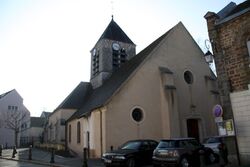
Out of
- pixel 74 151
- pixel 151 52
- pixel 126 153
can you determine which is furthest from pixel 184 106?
pixel 74 151

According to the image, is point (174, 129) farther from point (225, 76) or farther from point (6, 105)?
point (6, 105)

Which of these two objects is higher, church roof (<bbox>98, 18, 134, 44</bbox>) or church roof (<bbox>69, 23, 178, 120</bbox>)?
church roof (<bbox>98, 18, 134, 44</bbox>)

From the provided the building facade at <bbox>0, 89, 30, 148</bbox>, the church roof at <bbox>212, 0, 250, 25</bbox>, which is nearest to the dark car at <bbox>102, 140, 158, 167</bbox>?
the church roof at <bbox>212, 0, 250, 25</bbox>

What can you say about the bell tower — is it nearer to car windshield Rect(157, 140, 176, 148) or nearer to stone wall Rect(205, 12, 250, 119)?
car windshield Rect(157, 140, 176, 148)

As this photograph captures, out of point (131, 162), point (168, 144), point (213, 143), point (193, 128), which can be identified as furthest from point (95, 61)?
point (168, 144)

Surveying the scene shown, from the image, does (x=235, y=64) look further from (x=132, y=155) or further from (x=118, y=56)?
(x=118, y=56)

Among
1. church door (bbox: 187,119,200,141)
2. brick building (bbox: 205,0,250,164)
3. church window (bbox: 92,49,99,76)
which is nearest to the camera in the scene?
brick building (bbox: 205,0,250,164)

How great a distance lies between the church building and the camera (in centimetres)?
1858

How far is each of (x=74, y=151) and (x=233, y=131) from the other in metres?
17.6

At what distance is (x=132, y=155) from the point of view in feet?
42.2

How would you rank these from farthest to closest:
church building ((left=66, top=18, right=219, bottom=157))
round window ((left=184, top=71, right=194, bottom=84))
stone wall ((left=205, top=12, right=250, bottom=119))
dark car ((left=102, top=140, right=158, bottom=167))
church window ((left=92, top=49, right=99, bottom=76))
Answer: church window ((left=92, top=49, right=99, bottom=76)), round window ((left=184, top=71, right=194, bottom=84)), church building ((left=66, top=18, right=219, bottom=157)), dark car ((left=102, top=140, right=158, bottom=167)), stone wall ((left=205, top=12, right=250, bottom=119))

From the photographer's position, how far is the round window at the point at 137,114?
752 inches

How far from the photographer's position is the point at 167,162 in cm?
1129

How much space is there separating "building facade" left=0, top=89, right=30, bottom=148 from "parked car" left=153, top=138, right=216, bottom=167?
41.5 m
